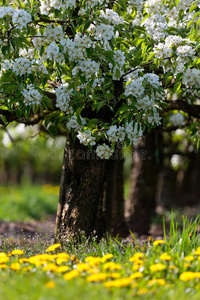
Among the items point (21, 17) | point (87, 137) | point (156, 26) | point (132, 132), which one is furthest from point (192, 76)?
point (21, 17)

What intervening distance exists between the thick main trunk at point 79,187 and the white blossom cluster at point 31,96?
1022 mm

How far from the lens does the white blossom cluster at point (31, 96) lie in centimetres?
338

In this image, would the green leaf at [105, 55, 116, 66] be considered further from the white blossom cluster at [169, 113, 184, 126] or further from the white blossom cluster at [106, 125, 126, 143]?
the white blossom cluster at [169, 113, 184, 126]

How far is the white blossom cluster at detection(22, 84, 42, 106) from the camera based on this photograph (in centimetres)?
338

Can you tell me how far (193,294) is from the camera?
2539 mm

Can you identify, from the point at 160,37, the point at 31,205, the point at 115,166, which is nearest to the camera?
the point at 160,37

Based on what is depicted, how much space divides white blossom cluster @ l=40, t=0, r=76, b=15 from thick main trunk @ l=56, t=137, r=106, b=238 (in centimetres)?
152

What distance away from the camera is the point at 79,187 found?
173 inches

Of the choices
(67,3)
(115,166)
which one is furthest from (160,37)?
(115,166)

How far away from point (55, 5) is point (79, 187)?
2.03 meters

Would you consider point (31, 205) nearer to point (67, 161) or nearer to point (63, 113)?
point (67, 161)

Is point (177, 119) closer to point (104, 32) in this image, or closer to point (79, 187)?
point (79, 187)

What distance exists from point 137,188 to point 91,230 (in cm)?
328

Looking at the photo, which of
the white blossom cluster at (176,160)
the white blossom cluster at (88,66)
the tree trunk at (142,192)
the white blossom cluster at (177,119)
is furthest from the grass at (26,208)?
the white blossom cluster at (88,66)
